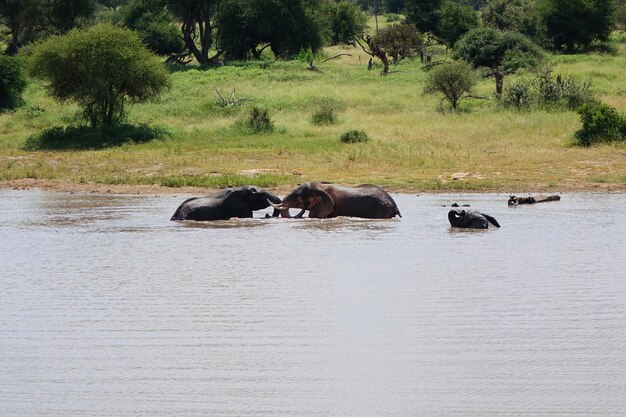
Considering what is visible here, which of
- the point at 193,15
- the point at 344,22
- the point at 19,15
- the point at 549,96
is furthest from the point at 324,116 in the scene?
the point at 344,22

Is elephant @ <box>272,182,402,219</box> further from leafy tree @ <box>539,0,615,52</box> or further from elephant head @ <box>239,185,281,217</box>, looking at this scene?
leafy tree @ <box>539,0,615,52</box>

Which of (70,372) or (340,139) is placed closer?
(70,372)

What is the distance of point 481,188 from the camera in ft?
61.4

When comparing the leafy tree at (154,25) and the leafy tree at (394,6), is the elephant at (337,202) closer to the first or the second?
the leafy tree at (154,25)

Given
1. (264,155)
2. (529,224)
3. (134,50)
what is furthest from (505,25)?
(529,224)

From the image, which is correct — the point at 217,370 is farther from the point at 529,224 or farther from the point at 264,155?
the point at 264,155

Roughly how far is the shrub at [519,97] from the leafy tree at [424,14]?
28249mm

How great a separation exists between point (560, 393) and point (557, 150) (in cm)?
1623

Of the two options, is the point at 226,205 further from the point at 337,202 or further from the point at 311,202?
the point at 337,202

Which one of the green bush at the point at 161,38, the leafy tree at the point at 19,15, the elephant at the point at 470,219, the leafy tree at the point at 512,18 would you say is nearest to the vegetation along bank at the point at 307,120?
the leafy tree at the point at 512,18

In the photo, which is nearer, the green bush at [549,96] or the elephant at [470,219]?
the elephant at [470,219]

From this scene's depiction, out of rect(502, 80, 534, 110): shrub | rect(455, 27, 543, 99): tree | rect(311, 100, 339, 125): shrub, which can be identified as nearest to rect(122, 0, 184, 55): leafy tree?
rect(455, 27, 543, 99): tree

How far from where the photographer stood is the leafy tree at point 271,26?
5053cm

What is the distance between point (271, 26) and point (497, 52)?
14.8 meters
